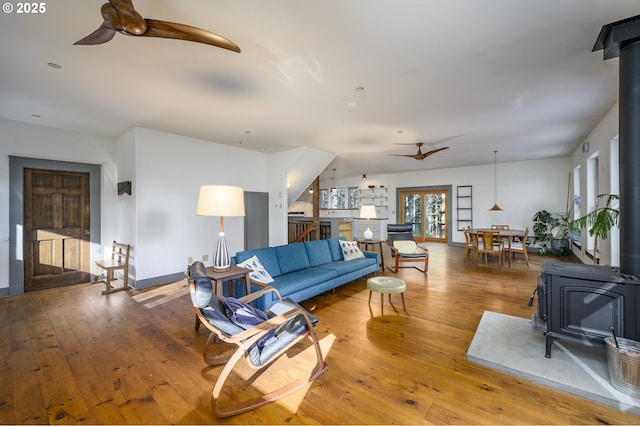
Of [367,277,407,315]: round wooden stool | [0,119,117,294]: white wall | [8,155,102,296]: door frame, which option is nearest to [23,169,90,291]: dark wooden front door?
[8,155,102,296]: door frame

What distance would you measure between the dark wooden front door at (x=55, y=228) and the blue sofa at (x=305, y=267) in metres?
3.55

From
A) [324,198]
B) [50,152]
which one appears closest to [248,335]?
[50,152]

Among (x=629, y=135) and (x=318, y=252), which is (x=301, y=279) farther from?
(x=629, y=135)

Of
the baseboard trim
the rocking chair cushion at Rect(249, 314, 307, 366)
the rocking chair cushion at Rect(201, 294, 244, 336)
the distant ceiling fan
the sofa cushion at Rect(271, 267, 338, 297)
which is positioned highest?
the distant ceiling fan

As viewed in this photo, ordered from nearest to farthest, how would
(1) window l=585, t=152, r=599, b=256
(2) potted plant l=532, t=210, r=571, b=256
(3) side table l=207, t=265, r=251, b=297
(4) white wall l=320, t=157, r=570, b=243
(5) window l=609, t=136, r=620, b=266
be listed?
(3) side table l=207, t=265, r=251, b=297, (5) window l=609, t=136, r=620, b=266, (1) window l=585, t=152, r=599, b=256, (2) potted plant l=532, t=210, r=571, b=256, (4) white wall l=320, t=157, r=570, b=243

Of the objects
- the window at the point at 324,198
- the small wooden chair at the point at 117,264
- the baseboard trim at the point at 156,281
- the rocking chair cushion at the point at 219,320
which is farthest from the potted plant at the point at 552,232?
the small wooden chair at the point at 117,264

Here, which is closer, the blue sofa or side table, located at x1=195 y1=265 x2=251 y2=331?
side table, located at x1=195 y1=265 x2=251 y2=331

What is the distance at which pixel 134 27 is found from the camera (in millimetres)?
1677

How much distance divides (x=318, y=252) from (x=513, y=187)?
23.7 ft

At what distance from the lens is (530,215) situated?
26.9ft

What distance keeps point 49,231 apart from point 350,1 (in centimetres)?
570

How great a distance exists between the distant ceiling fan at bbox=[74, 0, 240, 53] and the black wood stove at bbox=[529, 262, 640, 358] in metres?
3.11

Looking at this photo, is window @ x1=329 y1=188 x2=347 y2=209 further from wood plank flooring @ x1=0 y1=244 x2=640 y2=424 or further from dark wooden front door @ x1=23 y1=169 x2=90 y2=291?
dark wooden front door @ x1=23 y1=169 x2=90 y2=291

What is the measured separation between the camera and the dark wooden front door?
4.44 metres
